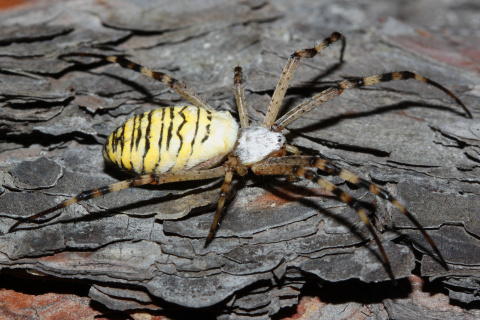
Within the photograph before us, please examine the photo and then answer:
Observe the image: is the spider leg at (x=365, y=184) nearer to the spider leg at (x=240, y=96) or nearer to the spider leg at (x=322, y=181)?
the spider leg at (x=322, y=181)

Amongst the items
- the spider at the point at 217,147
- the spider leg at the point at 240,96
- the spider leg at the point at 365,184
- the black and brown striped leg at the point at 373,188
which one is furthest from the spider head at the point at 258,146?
the black and brown striped leg at the point at 373,188

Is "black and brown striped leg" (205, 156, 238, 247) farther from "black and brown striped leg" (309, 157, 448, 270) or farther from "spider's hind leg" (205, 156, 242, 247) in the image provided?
"black and brown striped leg" (309, 157, 448, 270)

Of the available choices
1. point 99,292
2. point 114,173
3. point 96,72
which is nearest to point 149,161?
point 114,173

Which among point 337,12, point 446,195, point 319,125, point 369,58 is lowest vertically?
point 446,195

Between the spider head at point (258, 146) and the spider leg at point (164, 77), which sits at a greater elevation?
the spider leg at point (164, 77)

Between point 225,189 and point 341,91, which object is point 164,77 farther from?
point 341,91

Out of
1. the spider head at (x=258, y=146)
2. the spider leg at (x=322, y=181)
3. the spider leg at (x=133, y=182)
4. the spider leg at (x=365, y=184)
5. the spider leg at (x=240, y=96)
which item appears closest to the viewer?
the spider leg at (x=322, y=181)

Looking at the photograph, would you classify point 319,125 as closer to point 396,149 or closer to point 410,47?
point 396,149

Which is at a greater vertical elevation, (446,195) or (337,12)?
(337,12)
